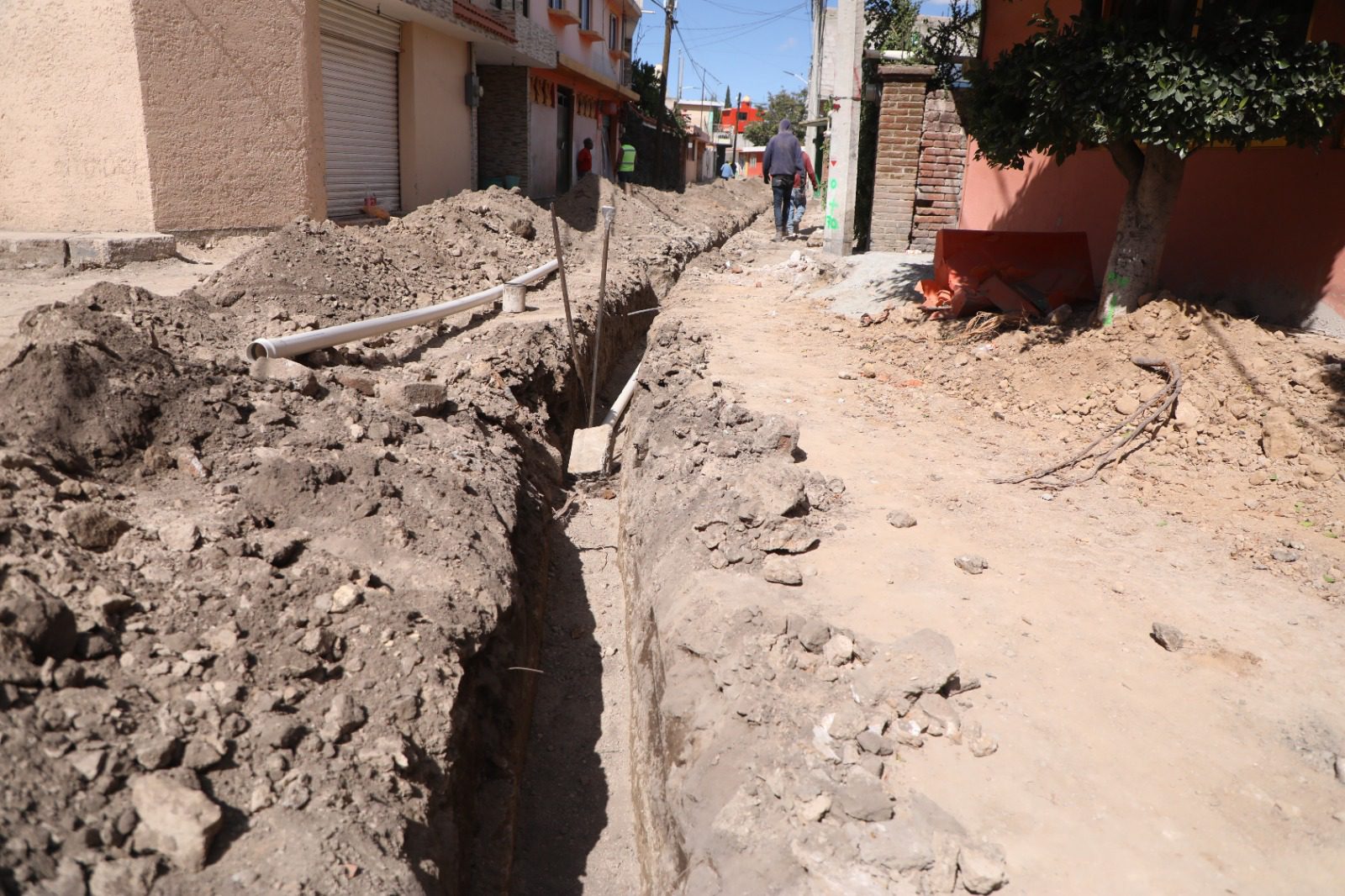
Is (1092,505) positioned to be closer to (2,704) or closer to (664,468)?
(664,468)

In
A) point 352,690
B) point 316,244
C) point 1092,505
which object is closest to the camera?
point 352,690

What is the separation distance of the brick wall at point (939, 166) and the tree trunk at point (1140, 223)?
4922 mm

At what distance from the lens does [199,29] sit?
783 centimetres

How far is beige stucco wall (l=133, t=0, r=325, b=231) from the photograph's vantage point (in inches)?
300

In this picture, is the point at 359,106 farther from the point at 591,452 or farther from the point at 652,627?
the point at 652,627

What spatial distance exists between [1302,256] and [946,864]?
18.8ft

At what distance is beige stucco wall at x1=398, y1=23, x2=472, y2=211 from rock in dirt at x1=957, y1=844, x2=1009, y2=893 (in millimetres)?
12298

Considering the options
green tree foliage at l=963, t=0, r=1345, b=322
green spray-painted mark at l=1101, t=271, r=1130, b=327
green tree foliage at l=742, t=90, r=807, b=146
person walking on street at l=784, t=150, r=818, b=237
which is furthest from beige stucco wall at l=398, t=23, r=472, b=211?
green tree foliage at l=742, t=90, r=807, b=146

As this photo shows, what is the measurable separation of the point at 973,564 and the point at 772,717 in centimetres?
142

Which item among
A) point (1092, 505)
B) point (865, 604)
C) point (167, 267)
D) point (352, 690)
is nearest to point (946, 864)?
point (865, 604)

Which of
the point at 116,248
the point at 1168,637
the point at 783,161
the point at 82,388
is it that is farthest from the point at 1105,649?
the point at 783,161

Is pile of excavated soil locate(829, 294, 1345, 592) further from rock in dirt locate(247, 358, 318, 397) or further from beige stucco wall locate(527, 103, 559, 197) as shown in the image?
beige stucco wall locate(527, 103, 559, 197)

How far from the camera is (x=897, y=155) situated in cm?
1135

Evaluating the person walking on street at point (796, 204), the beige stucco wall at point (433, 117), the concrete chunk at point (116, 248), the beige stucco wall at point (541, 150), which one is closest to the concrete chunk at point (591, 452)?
the concrete chunk at point (116, 248)
